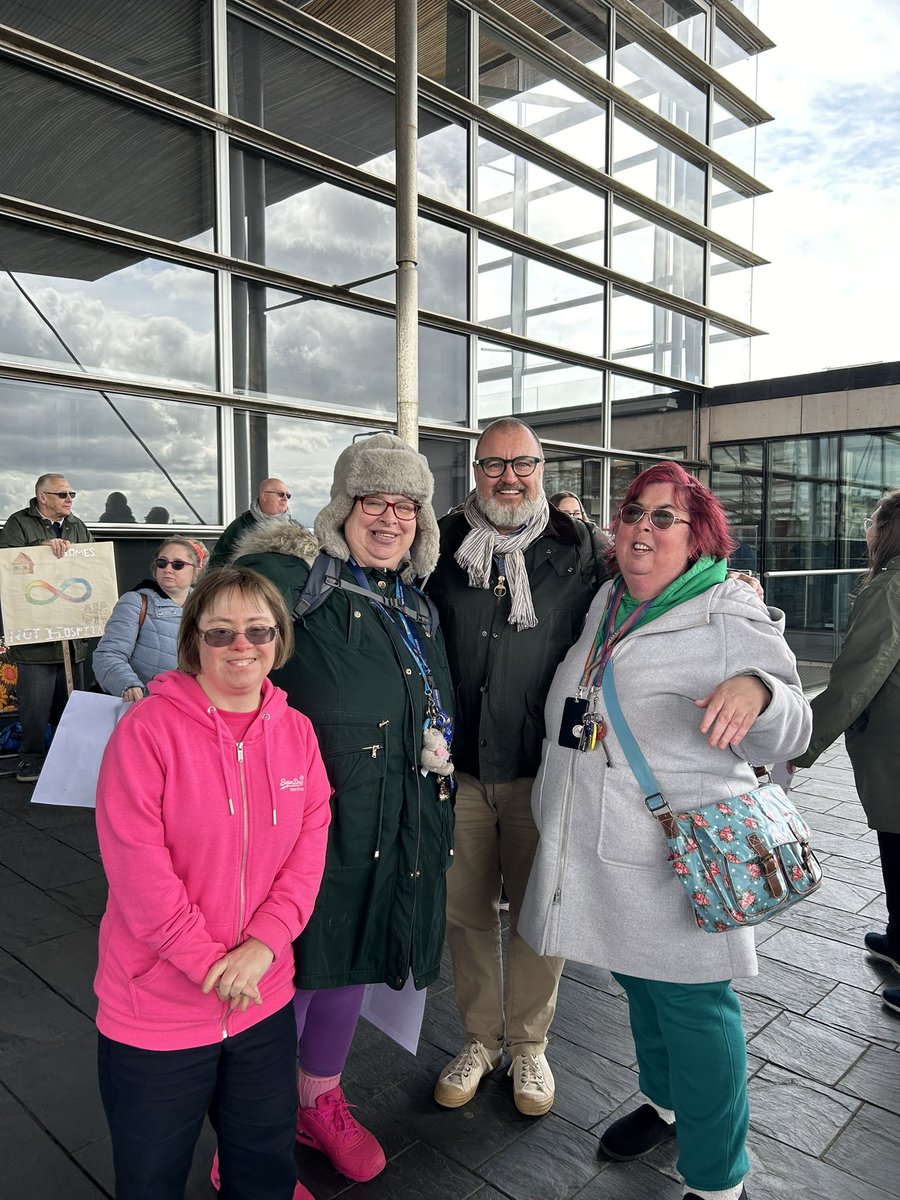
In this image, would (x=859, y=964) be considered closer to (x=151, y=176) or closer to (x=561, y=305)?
(x=151, y=176)

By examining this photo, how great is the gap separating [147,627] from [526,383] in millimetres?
7818

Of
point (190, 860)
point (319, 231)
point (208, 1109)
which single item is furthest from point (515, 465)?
point (319, 231)

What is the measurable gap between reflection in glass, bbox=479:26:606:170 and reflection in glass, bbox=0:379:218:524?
6.24 m

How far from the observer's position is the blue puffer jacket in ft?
14.7

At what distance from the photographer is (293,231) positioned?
28.0 ft

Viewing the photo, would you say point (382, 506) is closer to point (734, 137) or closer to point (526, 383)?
point (526, 383)

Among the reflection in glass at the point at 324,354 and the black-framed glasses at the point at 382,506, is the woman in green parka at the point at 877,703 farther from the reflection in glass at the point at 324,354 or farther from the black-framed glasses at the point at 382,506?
the reflection in glass at the point at 324,354

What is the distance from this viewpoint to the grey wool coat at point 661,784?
205 cm

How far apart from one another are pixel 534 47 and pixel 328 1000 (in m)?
12.3

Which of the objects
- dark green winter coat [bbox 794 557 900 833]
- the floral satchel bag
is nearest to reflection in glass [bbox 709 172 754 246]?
dark green winter coat [bbox 794 557 900 833]

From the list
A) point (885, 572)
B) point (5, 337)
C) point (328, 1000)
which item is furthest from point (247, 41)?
point (328, 1000)

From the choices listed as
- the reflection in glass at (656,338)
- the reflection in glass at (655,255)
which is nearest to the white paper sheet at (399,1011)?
the reflection in glass at (656,338)

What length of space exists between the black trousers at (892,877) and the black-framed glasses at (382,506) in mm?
2486

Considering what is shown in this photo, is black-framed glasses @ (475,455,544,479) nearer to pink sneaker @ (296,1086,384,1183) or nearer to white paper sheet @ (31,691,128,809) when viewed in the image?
white paper sheet @ (31,691,128,809)
